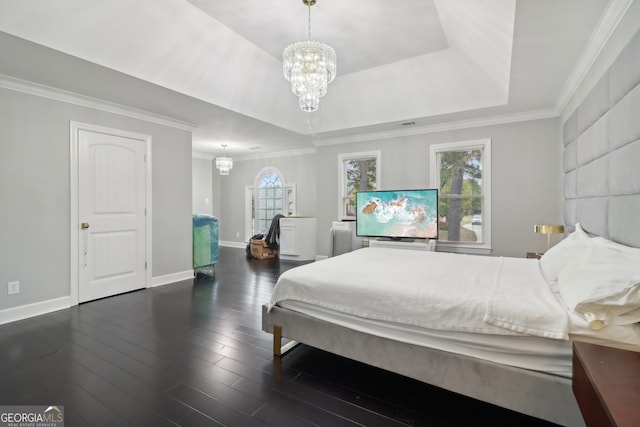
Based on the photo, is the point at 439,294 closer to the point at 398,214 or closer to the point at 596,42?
the point at 596,42

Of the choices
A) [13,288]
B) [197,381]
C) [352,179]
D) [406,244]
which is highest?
[352,179]

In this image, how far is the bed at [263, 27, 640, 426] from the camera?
134 cm

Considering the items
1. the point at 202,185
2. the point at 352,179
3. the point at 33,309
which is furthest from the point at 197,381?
the point at 202,185

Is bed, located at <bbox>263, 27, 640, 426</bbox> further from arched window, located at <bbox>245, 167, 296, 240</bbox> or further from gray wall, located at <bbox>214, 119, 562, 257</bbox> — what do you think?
arched window, located at <bbox>245, 167, 296, 240</bbox>

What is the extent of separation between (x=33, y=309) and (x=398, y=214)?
187 inches

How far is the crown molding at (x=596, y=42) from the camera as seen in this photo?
182 cm

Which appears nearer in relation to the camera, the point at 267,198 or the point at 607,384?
the point at 607,384

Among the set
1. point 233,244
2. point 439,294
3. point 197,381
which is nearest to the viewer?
point 439,294

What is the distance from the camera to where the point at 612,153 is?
200 centimetres

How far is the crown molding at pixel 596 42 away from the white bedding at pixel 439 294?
1738 millimetres

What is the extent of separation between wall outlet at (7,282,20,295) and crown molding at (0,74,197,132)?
201 cm

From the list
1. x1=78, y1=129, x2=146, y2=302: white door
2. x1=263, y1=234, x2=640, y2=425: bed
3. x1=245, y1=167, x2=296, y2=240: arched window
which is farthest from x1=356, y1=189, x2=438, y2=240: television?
x1=78, y1=129, x2=146, y2=302: white door

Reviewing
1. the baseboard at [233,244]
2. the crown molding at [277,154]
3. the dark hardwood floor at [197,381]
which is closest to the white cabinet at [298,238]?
the crown molding at [277,154]

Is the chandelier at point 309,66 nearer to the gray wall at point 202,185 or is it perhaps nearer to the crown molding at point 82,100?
the crown molding at point 82,100
